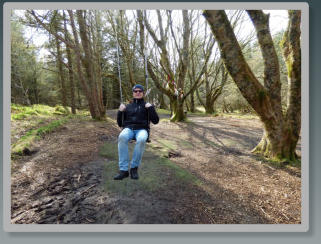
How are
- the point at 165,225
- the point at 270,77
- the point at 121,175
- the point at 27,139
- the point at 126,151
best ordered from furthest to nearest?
the point at 270,77 → the point at 27,139 → the point at 126,151 → the point at 121,175 → the point at 165,225

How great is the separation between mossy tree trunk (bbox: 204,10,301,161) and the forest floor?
63 cm

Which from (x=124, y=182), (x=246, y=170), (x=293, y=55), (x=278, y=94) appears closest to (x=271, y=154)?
(x=246, y=170)

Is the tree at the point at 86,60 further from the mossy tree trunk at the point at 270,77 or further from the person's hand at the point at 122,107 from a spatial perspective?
the mossy tree trunk at the point at 270,77

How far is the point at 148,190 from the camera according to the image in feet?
7.09

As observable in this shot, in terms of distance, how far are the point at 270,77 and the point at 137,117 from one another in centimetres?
290

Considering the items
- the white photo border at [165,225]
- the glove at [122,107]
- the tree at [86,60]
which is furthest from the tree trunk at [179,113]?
the white photo border at [165,225]

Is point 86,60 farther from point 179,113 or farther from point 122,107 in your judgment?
point 122,107

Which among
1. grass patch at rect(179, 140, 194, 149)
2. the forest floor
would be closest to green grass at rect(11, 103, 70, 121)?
the forest floor

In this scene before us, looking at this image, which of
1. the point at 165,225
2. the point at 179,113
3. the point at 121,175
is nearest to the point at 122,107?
the point at 121,175

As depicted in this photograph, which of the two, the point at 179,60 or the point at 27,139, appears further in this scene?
the point at 179,60

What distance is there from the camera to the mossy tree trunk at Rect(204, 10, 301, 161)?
2959mm

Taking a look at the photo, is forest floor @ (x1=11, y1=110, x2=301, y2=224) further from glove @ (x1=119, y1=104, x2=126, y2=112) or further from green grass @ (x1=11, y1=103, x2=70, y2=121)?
glove @ (x1=119, y1=104, x2=126, y2=112)

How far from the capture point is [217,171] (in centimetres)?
315

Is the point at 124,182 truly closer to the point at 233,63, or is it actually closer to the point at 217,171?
the point at 217,171
